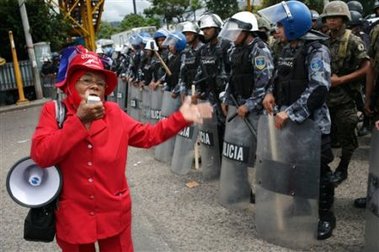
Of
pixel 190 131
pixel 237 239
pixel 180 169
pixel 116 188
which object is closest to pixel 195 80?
pixel 190 131

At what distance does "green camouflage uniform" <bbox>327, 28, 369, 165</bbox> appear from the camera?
4.88 m

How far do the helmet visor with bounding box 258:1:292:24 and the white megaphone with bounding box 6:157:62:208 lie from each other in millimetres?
2309

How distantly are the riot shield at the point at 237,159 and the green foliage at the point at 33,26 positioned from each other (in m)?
14.5

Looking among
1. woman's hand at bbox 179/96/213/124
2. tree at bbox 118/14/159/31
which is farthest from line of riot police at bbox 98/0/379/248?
tree at bbox 118/14/159/31

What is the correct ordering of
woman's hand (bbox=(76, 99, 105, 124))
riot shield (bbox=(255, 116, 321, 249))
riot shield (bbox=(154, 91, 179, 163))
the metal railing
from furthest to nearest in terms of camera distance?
the metal railing < riot shield (bbox=(154, 91, 179, 163)) < riot shield (bbox=(255, 116, 321, 249)) < woman's hand (bbox=(76, 99, 105, 124))

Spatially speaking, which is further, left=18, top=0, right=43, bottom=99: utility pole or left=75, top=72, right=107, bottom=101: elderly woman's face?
left=18, top=0, right=43, bottom=99: utility pole

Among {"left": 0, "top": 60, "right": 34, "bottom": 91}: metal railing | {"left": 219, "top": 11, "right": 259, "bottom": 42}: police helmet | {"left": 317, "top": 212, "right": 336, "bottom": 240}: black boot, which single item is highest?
{"left": 219, "top": 11, "right": 259, "bottom": 42}: police helmet

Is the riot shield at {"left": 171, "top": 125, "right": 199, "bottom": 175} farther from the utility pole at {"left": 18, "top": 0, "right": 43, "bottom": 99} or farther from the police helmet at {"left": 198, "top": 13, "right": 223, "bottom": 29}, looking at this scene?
the utility pole at {"left": 18, "top": 0, "right": 43, "bottom": 99}

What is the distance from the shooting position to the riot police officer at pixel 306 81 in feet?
11.6

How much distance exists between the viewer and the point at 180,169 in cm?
598

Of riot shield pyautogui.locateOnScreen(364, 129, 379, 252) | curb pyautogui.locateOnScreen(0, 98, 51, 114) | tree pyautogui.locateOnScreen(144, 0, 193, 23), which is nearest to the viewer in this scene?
riot shield pyautogui.locateOnScreen(364, 129, 379, 252)

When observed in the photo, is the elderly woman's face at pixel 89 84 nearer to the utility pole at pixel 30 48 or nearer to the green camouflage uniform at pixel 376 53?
the green camouflage uniform at pixel 376 53

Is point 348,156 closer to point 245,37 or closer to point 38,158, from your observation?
point 245,37

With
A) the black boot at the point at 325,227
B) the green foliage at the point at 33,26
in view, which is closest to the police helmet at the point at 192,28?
the black boot at the point at 325,227
